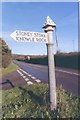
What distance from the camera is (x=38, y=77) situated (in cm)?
419

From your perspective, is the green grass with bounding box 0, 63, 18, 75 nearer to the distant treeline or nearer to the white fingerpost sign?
the distant treeline

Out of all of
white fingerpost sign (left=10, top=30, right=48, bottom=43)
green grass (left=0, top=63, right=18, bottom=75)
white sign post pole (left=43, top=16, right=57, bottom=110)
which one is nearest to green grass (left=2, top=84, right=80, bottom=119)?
white sign post pole (left=43, top=16, right=57, bottom=110)

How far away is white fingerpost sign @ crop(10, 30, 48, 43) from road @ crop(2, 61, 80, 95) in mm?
672

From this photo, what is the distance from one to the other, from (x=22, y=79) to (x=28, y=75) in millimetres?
128

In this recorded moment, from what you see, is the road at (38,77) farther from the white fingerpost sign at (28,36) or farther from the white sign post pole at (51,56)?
the white fingerpost sign at (28,36)

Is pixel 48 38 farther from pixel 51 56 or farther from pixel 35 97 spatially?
pixel 35 97

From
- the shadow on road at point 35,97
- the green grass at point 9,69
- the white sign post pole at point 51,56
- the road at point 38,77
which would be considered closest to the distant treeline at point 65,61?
the road at point 38,77

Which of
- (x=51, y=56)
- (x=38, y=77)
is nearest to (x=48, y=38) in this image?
(x=51, y=56)

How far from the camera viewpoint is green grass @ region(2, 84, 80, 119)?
3.33 metres

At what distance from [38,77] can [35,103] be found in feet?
1.70

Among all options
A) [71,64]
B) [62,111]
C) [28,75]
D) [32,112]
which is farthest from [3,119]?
[71,64]

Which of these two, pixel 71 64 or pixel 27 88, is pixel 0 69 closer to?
pixel 27 88

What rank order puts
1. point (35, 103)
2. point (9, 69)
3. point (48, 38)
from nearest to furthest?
point (48, 38) < point (35, 103) < point (9, 69)

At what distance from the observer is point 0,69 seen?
409cm
